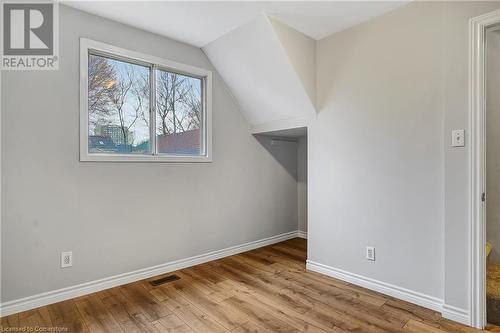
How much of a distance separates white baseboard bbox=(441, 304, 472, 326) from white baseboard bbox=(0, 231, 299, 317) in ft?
7.25

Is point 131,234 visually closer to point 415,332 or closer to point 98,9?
point 98,9

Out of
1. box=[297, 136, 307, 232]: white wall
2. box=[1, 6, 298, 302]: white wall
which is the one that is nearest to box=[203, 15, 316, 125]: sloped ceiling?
box=[1, 6, 298, 302]: white wall

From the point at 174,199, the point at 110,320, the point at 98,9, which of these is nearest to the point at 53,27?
the point at 98,9

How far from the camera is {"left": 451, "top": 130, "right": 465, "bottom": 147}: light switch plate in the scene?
192cm

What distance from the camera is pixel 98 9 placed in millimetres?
2361

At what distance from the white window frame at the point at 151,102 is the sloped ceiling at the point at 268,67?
0.33 m

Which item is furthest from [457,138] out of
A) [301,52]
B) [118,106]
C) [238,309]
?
[118,106]

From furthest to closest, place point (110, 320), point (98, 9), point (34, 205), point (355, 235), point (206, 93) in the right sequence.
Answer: point (206, 93)
point (355, 235)
point (98, 9)
point (34, 205)
point (110, 320)

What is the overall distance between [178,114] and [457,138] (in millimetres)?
2649

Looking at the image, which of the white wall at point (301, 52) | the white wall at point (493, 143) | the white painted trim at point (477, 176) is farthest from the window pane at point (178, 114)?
the white wall at point (493, 143)

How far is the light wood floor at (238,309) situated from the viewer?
1.90 metres

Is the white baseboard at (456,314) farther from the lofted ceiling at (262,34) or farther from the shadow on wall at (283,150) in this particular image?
the shadow on wall at (283,150)

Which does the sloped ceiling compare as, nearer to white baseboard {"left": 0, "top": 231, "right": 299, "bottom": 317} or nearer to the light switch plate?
the light switch plate

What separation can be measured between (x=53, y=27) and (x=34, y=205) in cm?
150
